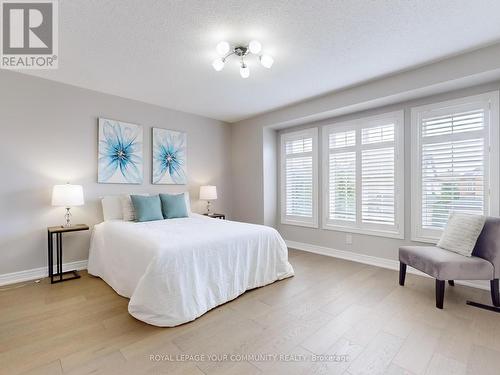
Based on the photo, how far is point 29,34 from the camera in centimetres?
230

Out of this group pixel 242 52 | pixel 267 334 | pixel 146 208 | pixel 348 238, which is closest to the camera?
pixel 267 334

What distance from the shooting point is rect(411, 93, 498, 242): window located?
2803mm

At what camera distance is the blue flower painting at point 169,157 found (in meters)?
4.23

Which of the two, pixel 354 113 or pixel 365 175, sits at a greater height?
pixel 354 113

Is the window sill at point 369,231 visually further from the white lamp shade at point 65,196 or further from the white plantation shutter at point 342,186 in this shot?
the white lamp shade at point 65,196

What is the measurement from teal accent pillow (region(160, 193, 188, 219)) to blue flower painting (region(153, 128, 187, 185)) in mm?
636

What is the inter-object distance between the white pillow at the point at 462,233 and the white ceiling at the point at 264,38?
1.75 meters

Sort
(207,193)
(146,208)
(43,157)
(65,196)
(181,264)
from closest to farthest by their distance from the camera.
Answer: (181,264)
(65,196)
(43,157)
(146,208)
(207,193)

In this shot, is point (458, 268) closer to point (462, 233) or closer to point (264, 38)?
point (462, 233)

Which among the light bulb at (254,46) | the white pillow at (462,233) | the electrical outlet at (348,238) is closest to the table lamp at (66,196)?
the light bulb at (254,46)

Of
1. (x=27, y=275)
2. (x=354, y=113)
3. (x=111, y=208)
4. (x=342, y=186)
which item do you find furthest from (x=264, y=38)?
(x=27, y=275)

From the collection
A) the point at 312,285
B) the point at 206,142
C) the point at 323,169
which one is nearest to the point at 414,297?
the point at 312,285

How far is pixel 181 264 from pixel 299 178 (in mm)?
3084

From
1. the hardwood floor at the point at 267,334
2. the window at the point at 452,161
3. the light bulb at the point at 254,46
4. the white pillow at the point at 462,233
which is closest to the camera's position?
the hardwood floor at the point at 267,334
